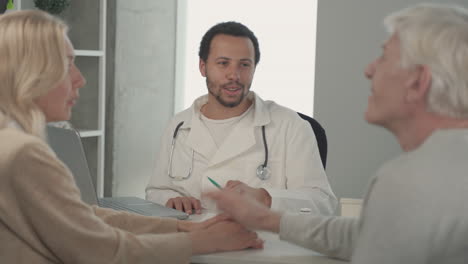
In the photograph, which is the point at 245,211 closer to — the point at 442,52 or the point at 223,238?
the point at 223,238

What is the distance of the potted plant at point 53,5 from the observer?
4.25 m

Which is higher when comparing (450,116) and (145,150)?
(450,116)

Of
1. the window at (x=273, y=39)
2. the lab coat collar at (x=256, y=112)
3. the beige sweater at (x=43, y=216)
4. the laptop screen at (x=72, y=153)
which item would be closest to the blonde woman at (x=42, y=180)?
the beige sweater at (x=43, y=216)

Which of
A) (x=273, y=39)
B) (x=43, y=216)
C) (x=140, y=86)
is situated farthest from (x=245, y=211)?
(x=273, y=39)

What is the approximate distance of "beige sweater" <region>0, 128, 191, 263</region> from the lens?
1688 millimetres

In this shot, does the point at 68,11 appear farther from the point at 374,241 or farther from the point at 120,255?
the point at 374,241

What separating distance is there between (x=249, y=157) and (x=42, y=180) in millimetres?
1550

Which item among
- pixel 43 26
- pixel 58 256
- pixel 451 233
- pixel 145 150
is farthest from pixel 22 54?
pixel 145 150

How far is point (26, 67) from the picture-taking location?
1795 millimetres

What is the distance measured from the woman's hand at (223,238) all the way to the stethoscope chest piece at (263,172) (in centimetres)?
105

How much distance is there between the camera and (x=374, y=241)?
1.49 meters

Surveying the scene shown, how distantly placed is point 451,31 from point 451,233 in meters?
A: 0.42

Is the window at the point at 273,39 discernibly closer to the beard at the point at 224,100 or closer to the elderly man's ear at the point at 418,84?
the beard at the point at 224,100

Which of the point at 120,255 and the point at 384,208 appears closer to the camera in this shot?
the point at 384,208
